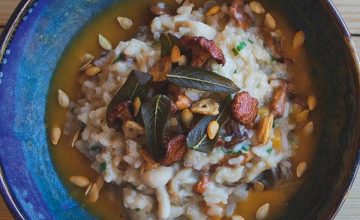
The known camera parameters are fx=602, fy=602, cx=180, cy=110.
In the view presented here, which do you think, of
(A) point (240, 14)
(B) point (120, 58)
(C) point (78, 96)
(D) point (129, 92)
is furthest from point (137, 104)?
(A) point (240, 14)

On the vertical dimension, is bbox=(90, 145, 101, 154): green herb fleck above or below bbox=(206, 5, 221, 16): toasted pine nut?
below

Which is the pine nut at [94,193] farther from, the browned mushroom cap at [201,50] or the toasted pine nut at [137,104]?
the browned mushroom cap at [201,50]

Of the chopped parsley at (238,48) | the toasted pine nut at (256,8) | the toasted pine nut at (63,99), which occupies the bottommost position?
the toasted pine nut at (63,99)

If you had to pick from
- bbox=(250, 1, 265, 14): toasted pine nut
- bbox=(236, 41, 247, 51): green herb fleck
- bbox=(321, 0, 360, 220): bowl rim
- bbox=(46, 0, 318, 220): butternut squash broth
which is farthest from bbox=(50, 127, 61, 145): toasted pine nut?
bbox=(321, 0, 360, 220): bowl rim

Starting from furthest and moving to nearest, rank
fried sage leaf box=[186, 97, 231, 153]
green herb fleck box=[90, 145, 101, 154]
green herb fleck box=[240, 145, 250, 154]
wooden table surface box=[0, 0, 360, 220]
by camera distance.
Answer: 1. wooden table surface box=[0, 0, 360, 220]
2. green herb fleck box=[90, 145, 101, 154]
3. green herb fleck box=[240, 145, 250, 154]
4. fried sage leaf box=[186, 97, 231, 153]

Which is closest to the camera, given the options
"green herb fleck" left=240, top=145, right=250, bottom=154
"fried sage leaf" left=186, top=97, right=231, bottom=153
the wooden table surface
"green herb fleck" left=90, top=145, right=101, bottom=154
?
"fried sage leaf" left=186, top=97, right=231, bottom=153

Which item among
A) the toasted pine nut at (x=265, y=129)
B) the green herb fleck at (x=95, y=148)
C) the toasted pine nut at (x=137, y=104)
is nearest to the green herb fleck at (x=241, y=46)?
the toasted pine nut at (x=265, y=129)

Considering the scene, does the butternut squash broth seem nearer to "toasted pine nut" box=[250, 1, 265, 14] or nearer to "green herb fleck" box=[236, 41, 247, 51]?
"toasted pine nut" box=[250, 1, 265, 14]
